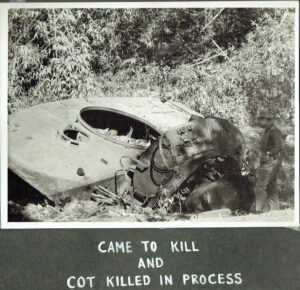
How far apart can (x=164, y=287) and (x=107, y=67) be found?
6.53ft

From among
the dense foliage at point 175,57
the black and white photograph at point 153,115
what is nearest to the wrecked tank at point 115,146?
the black and white photograph at point 153,115

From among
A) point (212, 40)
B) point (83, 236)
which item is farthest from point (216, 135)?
point (83, 236)

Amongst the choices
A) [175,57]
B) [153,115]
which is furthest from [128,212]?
[175,57]

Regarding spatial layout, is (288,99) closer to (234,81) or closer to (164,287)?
(234,81)

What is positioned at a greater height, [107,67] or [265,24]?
[265,24]

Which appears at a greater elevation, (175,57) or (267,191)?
(175,57)

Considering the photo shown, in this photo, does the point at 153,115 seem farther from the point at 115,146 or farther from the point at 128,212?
the point at 128,212

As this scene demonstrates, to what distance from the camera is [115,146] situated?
13.3 feet

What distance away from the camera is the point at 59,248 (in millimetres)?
3957

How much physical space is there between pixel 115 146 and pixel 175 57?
97 centimetres

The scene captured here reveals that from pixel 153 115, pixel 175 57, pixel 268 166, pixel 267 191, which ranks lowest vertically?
pixel 267 191

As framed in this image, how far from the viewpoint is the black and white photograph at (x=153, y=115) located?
158 inches

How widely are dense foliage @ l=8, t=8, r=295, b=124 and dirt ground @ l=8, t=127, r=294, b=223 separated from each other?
1.82 feet

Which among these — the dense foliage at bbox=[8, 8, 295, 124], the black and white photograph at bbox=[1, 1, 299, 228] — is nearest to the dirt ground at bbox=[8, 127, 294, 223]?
the black and white photograph at bbox=[1, 1, 299, 228]
